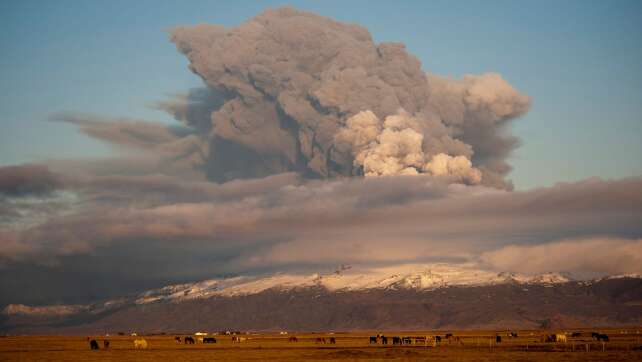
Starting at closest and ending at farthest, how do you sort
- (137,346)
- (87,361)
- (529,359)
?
(529,359) < (87,361) < (137,346)

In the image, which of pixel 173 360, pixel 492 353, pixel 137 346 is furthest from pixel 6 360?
pixel 492 353

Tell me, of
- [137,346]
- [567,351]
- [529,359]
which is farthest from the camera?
[137,346]

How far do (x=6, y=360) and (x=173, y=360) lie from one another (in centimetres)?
2151

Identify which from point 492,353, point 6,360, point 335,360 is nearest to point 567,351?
point 492,353

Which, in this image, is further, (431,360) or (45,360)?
(45,360)

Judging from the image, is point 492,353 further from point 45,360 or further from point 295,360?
point 45,360

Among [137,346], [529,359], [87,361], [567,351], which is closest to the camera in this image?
[529,359]

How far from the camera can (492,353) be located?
106125mm

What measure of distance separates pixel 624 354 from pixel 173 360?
5315 centimetres

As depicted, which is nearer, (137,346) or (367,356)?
(367,356)

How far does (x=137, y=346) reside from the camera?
154 metres

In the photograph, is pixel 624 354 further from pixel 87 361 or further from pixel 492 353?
pixel 87 361

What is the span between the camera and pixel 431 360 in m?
95.4

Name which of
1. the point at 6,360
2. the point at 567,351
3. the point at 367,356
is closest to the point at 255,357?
the point at 367,356
